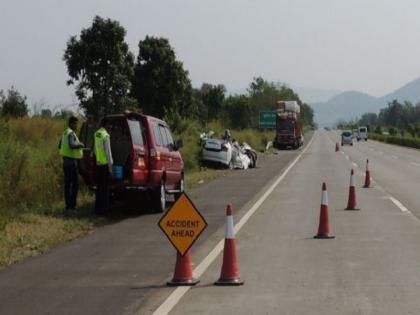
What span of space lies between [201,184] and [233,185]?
136 cm

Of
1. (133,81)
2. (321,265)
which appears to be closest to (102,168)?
(321,265)

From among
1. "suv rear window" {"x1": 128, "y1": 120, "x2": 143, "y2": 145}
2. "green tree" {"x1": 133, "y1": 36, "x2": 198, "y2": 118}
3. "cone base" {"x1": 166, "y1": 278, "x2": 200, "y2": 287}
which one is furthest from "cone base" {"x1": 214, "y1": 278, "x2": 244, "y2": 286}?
"green tree" {"x1": 133, "y1": 36, "x2": 198, "y2": 118}

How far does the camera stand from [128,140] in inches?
638

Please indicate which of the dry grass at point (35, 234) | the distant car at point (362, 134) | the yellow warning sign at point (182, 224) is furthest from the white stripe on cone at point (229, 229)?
the distant car at point (362, 134)

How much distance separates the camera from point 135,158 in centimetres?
1546

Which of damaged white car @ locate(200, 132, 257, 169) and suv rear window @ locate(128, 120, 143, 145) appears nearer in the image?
suv rear window @ locate(128, 120, 143, 145)

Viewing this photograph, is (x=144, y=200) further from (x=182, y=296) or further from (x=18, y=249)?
(x=182, y=296)

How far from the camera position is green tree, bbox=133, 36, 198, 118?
181 feet

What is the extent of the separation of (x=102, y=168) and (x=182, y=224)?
688 centimetres

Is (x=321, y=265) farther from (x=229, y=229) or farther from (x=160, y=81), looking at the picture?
(x=160, y=81)

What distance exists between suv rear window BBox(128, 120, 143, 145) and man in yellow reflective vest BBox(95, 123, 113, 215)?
57cm

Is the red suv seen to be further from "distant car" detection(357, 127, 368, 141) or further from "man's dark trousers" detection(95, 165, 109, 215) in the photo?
"distant car" detection(357, 127, 368, 141)

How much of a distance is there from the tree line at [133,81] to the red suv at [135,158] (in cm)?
943

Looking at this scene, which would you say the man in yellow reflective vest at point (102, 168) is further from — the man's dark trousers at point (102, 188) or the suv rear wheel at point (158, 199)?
the suv rear wheel at point (158, 199)
